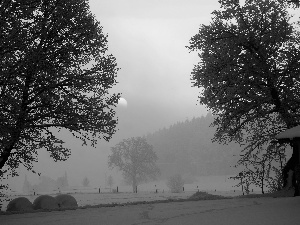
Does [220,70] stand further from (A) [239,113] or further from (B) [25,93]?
(B) [25,93]

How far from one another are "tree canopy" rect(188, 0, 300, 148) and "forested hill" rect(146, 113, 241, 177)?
114 meters

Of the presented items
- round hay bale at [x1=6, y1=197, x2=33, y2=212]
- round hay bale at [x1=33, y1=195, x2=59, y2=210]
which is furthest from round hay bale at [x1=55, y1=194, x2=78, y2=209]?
round hay bale at [x1=6, y1=197, x2=33, y2=212]

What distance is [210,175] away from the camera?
134 meters

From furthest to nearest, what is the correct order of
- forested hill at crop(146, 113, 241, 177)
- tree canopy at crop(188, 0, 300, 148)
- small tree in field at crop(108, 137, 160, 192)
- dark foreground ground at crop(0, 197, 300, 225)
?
forested hill at crop(146, 113, 241, 177) < small tree in field at crop(108, 137, 160, 192) < tree canopy at crop(188, 0, 300, 148) < dark foreground ground at crop(0, 197, 300, 225)

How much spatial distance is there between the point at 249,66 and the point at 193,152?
143004 millimetres

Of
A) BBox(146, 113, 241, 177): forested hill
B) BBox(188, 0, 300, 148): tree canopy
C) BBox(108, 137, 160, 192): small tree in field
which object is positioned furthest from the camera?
BBox(146, 113, 241, 177): forested hill

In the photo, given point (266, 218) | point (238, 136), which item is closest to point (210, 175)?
point (238, 136)

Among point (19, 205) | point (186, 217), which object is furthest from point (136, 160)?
point (186, 217)

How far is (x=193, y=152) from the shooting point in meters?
156

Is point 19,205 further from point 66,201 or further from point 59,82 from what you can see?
point 59,82

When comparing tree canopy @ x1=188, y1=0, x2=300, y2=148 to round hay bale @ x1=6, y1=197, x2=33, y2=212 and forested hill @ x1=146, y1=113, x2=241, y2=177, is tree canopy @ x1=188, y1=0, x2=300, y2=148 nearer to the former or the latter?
round hay bale @ x1=6, y1=197, x2=33, y2=212

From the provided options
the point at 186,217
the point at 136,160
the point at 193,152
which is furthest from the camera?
the point at 193,152

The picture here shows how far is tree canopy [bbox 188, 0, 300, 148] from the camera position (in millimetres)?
15578

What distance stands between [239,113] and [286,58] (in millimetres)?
3927
